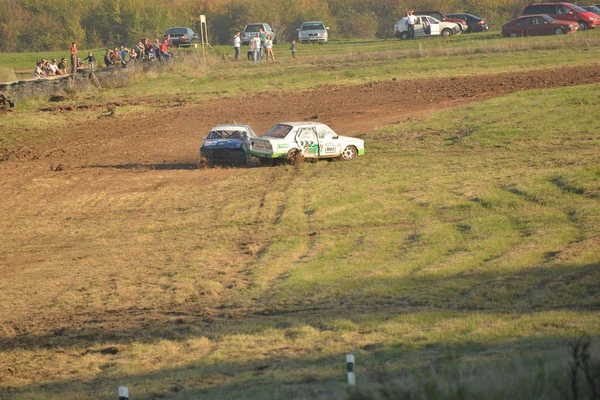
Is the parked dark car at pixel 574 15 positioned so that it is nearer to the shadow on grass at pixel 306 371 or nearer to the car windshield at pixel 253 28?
the car windshield at pixel 253 28

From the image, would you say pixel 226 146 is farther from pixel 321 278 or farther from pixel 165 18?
pixel 165 18

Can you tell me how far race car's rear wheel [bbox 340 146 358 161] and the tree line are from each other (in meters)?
50.2

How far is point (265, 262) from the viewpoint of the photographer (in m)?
14.3

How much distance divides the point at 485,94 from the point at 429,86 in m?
3.77

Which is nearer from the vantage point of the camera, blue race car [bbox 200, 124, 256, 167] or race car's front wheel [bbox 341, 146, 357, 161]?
blue race car [bbox 200, 124, 256, 167]

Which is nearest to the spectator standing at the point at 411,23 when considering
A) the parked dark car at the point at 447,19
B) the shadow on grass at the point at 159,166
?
the parked dark car at the point at 447,19

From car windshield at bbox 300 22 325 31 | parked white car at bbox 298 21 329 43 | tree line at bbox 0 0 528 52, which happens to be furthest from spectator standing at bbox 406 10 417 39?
tree line at bbox 0 0 528 52

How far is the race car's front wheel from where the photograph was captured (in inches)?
963

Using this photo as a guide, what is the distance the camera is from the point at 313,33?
62.9 meters

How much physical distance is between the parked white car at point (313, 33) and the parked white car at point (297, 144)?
39884 mm

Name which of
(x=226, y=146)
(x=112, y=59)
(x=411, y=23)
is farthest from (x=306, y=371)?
(x=411, y=23)

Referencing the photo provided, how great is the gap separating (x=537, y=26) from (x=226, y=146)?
36.5 metres

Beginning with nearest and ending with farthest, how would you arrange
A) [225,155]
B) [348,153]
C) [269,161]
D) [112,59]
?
[225,155], [269,161], [348,153], [112,59]

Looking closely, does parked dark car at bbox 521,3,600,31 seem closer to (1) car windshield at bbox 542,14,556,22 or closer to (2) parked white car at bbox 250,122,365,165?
(1) car windshield at bbox 542,14,556,22
